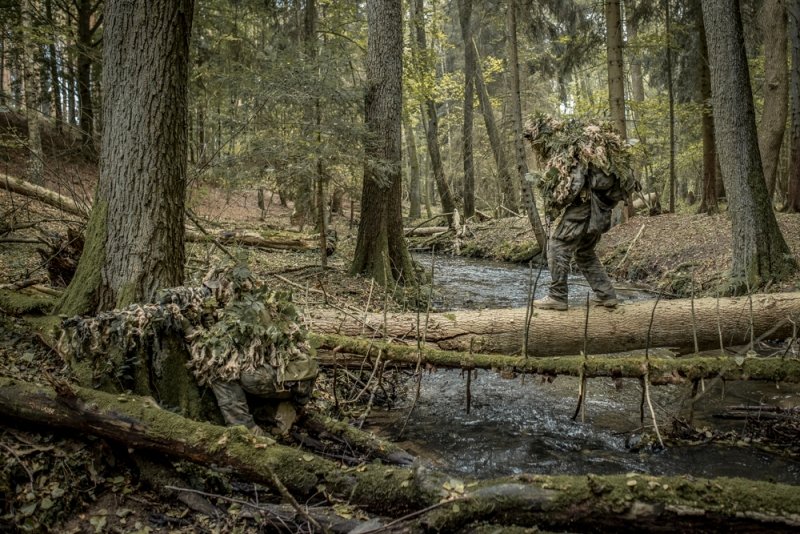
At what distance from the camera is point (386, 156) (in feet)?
29.6

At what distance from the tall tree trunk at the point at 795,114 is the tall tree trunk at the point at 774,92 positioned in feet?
0.71

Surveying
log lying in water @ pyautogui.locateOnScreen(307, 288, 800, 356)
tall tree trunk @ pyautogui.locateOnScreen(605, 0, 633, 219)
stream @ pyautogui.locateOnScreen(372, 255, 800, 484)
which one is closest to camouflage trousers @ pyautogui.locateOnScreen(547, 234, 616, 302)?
log lying in water @ pyautogui.locateOnScreen(307, 288, 800, 356)

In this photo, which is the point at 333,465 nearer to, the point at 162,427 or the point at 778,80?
the point at 162,427

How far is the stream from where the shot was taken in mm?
4117

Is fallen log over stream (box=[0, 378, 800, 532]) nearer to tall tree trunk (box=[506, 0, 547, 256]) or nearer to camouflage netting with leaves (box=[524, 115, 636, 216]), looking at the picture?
camouflage netting with leaves (box=[524, 115, 636, 216])

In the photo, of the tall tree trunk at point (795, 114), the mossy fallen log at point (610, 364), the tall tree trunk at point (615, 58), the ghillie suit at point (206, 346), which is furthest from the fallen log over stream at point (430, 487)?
the tall tree trunk at point (795, 114)

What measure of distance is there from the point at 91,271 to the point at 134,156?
982mm

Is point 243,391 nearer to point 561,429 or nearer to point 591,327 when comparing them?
point 561,429

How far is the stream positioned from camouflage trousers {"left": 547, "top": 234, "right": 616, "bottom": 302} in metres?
0.40

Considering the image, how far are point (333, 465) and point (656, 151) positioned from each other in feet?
89.1

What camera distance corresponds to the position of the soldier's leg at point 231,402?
3783mm

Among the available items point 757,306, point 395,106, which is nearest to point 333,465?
point 757,306

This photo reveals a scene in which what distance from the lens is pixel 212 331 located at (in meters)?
3.84

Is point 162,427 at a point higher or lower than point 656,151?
lower
